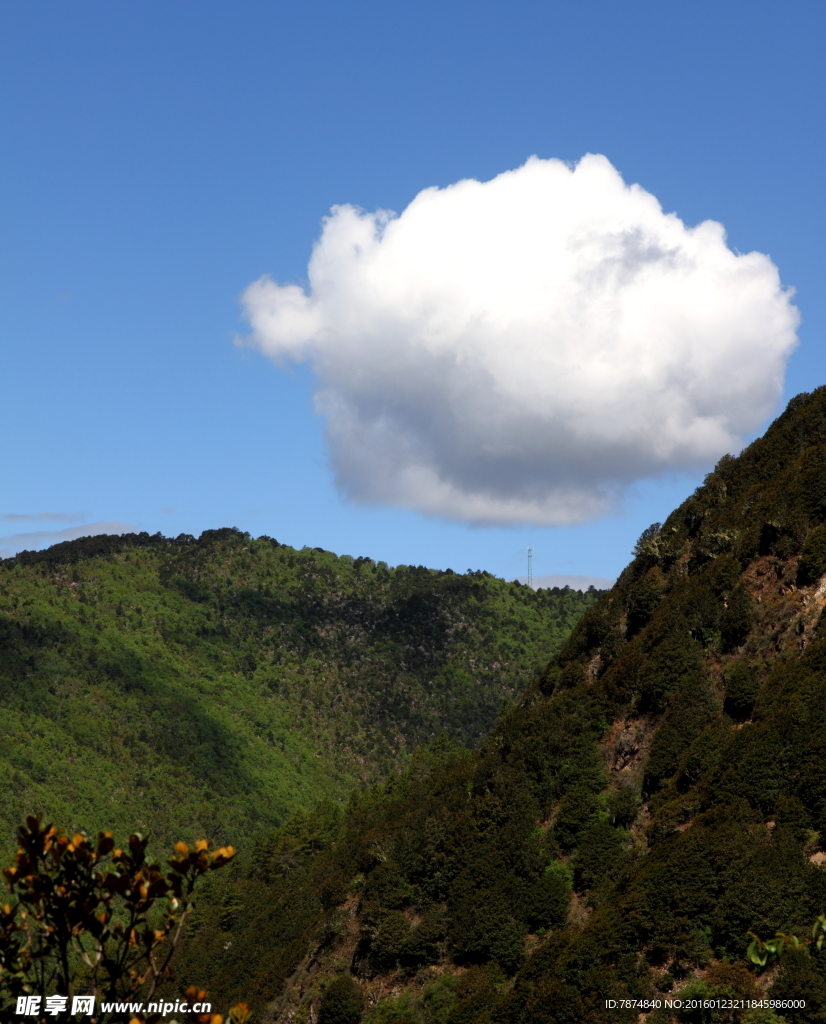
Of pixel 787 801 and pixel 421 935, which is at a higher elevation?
pixel 787 801

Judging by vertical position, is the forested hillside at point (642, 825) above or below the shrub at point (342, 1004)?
above

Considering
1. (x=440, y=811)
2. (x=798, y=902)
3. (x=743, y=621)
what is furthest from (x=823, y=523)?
(x=440, y=811)

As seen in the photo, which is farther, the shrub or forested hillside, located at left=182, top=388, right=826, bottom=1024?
the shrub

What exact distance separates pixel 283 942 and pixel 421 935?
23189 mm

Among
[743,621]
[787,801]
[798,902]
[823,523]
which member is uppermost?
[823,523]

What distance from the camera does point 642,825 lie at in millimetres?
40062

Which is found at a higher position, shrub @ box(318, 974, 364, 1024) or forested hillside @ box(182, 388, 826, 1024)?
forested hillside @ box(182, 388, 826, 1024)

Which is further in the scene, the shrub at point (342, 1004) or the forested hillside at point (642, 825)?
the shrub at point (342, 1004)

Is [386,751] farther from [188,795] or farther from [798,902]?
[798,902]

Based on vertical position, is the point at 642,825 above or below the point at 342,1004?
above

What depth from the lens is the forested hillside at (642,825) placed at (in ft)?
99.7

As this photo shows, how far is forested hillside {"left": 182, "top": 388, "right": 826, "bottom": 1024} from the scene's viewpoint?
30391mm

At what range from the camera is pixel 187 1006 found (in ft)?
24.8

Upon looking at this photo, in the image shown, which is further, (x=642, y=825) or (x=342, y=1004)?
(x=342, y=1004)
